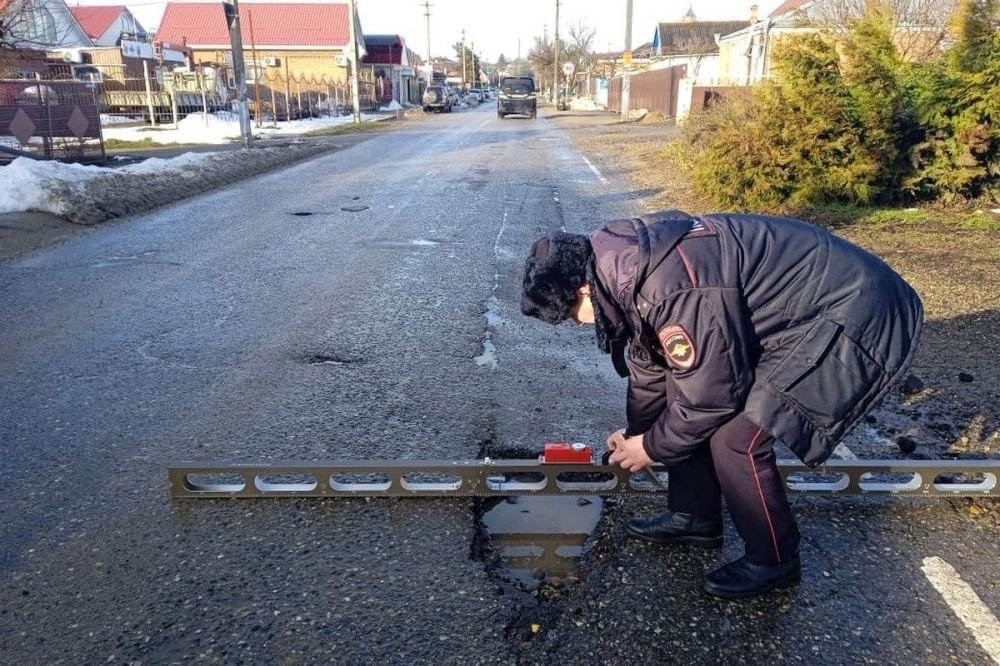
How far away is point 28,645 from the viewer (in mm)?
2438

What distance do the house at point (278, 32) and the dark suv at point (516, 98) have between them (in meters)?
15.7

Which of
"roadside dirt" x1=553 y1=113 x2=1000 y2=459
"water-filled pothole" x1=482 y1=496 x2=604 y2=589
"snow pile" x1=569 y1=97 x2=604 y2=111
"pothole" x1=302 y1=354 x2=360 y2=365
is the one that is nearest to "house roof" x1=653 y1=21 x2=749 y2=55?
"snow pile" x1=569 y1=97 x2=604 y2=111

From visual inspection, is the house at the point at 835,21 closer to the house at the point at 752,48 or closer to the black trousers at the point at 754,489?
the house at the point at 752,48

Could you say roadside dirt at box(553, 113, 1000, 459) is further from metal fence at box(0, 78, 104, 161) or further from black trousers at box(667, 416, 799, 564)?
metal fence at box(0, 78, 104, 161)

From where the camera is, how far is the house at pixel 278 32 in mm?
54906

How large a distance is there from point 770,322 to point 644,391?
0.66m

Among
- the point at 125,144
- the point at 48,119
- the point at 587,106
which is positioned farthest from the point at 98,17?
the point at 48,119

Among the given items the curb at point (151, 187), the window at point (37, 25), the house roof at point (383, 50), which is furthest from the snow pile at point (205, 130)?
the house roof at point (383, 50)

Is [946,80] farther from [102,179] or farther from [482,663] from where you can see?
[102,179]

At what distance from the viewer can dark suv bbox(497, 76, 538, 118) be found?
4122 centimetres

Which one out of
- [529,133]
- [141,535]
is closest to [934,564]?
[141,535]

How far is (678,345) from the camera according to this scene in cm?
223

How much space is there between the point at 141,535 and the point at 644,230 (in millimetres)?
2273

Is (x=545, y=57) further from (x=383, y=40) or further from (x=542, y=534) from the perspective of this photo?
(x=542, y=534)
